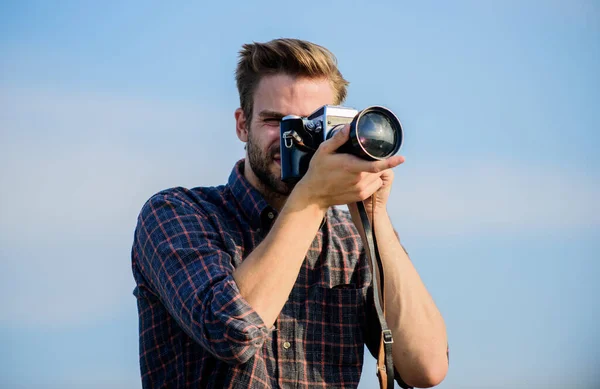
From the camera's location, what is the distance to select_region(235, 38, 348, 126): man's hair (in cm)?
321

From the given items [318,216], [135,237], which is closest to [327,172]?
[318,216]

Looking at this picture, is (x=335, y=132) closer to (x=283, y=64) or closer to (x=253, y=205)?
(x=253, y=205)

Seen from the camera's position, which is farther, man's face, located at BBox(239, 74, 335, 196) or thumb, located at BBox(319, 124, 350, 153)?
man's face, located at BBox(239, 74, 335, 196)

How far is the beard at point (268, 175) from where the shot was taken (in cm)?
300

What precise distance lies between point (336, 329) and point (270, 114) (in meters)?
0.93

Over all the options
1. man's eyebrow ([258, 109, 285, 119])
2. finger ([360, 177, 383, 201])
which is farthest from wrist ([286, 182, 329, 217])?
man's eyebrow ([258, 109, 285, 119])

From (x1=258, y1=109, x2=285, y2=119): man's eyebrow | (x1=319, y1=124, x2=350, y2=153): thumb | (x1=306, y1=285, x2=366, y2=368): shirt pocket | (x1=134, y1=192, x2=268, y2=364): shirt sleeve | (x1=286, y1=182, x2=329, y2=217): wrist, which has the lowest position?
(x1=306, y1=285, x2=366, y2=368): shirt pocket

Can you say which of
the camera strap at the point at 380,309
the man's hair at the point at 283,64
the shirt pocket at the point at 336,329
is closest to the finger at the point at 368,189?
the camera strap at the point at 380,309

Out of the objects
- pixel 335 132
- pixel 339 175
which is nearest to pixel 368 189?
pixel 339 175

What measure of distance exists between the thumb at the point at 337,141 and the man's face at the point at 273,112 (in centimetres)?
63

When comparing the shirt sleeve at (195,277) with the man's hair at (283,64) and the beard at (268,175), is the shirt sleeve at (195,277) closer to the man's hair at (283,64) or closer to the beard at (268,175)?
the beard at (268,175)

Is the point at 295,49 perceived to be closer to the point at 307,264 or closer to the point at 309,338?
the point at 307,264

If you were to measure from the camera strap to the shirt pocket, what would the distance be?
166 mm

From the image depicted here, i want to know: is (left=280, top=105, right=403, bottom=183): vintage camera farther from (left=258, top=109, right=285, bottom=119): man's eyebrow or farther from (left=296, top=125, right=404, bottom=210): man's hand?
(left=258, top=109, right=285, bottom=119): man's eyebrow
